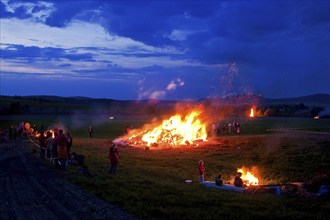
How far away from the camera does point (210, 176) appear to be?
79.8 ft

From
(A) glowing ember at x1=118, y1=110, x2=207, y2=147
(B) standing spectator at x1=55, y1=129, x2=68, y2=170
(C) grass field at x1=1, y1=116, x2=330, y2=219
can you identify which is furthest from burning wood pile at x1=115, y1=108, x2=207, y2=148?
(B) standing spectator at x1=55, y1=129, x2=68, y2=170

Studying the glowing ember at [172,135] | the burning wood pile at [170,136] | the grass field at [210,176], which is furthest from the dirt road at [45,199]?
the glowing ember at [172,135]

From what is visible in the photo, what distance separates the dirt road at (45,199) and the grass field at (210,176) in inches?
25.9

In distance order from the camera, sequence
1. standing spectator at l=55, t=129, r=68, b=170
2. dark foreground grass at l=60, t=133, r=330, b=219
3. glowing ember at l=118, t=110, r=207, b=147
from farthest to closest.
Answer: glowing ember at l=118, t=110, r=207, b=147 → standing spectator at l=55, t=129, r=68, b=170 → dark foreground grass at l=60, t=133, r=330, b=219

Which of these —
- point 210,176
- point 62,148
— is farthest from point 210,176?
point 62,148

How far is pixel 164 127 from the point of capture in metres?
42.2

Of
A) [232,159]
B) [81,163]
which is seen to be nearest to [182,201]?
[81,163]

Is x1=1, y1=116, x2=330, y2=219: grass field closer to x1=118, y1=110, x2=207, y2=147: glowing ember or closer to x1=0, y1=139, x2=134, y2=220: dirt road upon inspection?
x1=0, y1=139, x2=134, y2=220: dirt road

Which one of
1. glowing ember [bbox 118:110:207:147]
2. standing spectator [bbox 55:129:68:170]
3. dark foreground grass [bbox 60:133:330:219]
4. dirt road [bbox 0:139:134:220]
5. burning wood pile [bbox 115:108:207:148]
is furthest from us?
glowing ember [bbox 118:110:207:147]

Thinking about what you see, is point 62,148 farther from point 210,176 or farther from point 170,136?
point 170,136

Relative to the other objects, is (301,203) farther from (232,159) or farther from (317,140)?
(317,140)

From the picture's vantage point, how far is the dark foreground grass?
1355cm

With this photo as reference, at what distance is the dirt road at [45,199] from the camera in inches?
505

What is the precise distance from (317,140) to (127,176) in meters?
18.1
